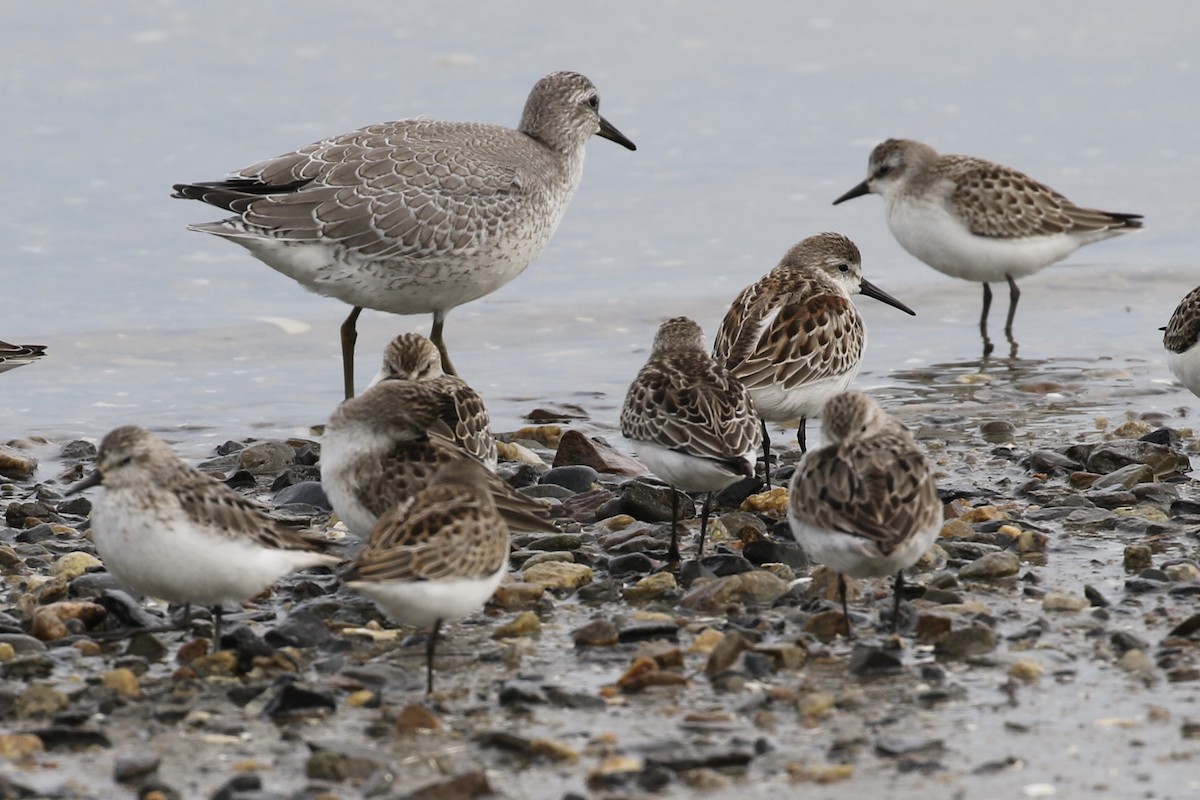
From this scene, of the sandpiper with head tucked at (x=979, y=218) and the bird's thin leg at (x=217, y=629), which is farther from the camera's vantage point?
the sandpiper with head tucked at (x=979, y=218)

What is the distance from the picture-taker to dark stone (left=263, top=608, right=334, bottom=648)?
707cm

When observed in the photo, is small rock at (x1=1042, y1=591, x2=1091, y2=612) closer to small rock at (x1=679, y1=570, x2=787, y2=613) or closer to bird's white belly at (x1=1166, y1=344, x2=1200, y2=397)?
small rock at (x1=679, y1=570, x2=787, y2=613)

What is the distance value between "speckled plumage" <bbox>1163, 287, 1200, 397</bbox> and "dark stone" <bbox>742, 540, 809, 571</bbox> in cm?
313

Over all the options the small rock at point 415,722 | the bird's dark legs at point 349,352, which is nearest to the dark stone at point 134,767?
the small rock at point 415,722

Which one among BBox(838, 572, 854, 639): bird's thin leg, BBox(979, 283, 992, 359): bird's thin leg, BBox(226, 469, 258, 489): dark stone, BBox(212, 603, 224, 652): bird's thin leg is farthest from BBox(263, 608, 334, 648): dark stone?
BBox(979, 283, 992, 359): bird's thin leg

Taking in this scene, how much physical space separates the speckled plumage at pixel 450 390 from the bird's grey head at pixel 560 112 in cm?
338

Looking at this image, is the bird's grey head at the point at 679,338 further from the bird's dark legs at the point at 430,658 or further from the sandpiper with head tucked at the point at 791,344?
the bird's dark legs at the point at 430,658

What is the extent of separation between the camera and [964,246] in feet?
45.6

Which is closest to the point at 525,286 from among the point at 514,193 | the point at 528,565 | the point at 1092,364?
the point at 514,193

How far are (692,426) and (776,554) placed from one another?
30.3 inches

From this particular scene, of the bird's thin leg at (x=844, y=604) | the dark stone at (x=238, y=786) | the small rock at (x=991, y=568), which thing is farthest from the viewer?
the small rock at (x=991, y=568)

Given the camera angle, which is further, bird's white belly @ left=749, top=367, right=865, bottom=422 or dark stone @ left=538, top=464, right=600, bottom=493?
dark stone @ left=538, top=464, right=600, bottom=493

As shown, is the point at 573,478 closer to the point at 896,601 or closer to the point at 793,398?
the point at 793,398

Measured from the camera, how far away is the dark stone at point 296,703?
627cm
